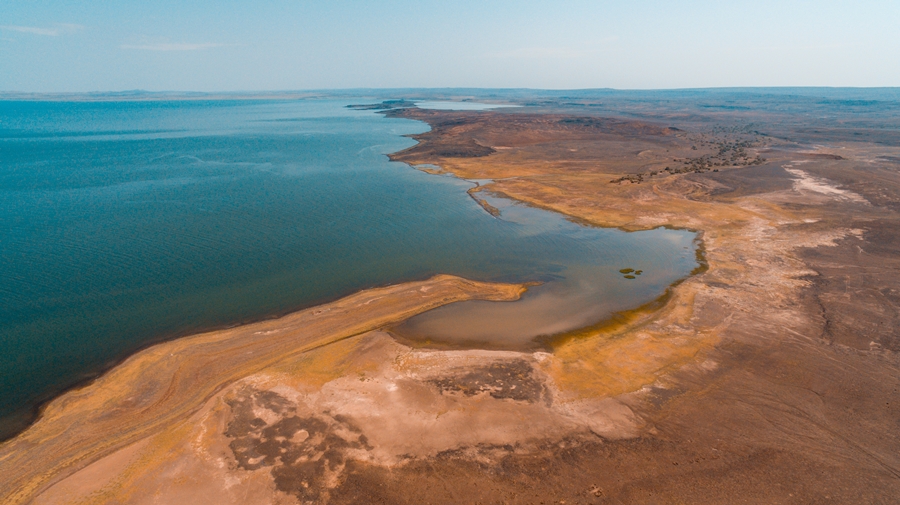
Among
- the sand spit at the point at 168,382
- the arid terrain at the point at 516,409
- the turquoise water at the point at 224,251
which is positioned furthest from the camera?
the turquoise water at the point at 224,251

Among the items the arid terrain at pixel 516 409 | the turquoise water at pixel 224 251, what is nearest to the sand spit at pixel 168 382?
the arid terrain at pixel 516 409

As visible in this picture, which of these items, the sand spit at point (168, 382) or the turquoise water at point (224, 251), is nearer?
the sand spit at point (168, 382)

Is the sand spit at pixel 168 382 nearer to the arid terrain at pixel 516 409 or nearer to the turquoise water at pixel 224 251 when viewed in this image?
the arid terrain at pixel 516 409

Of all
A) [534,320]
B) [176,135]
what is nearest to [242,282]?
[534,320]

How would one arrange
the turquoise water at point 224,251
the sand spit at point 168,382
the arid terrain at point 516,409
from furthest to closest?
the turquoise water at point 224,251 → the sand spit at point 168,382 → the arid terrain at point 516,409

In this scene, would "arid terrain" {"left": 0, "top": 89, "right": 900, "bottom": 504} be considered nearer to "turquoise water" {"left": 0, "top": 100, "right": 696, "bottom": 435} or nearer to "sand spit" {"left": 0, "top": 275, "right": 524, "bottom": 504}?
"sand spit" {"left": 0, "top": 275, "right": 524, "bottom": 504}

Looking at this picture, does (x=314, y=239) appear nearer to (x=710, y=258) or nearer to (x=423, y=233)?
(x=423, y=233)
